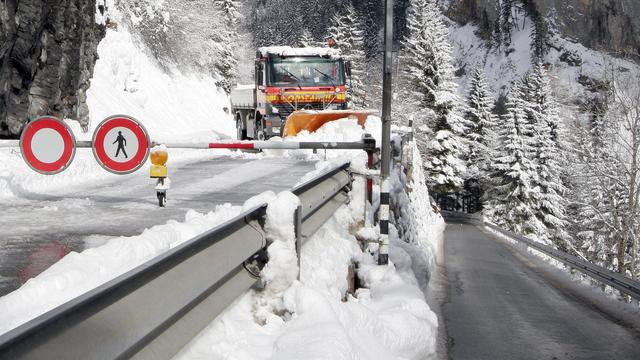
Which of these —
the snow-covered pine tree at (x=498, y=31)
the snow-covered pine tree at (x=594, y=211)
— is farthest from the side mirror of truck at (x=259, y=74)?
the snow-covered pine tree at (x=498, y=31)

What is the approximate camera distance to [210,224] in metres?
4.20

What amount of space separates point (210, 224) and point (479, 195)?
186 feet

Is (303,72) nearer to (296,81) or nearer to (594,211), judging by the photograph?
(296,81)

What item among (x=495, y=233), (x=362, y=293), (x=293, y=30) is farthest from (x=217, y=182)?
(x=293, y=30)

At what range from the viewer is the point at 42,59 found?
1609cm

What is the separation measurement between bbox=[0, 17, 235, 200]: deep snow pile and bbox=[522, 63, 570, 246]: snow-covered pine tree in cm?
2386

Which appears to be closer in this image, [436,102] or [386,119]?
[386,119]

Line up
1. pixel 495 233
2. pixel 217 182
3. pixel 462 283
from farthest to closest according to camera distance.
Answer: pixel 495 233
pixel 462 283
pixel 217 182

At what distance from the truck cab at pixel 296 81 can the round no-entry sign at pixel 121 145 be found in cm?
1287

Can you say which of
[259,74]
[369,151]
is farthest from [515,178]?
[369,151]

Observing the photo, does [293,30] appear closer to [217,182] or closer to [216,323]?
[217,182]

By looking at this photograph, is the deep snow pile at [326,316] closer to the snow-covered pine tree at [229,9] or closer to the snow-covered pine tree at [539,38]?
the snow-covered pine tree at [229,9]

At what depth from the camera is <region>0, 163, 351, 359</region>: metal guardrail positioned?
166 cm

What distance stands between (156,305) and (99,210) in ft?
19.4
